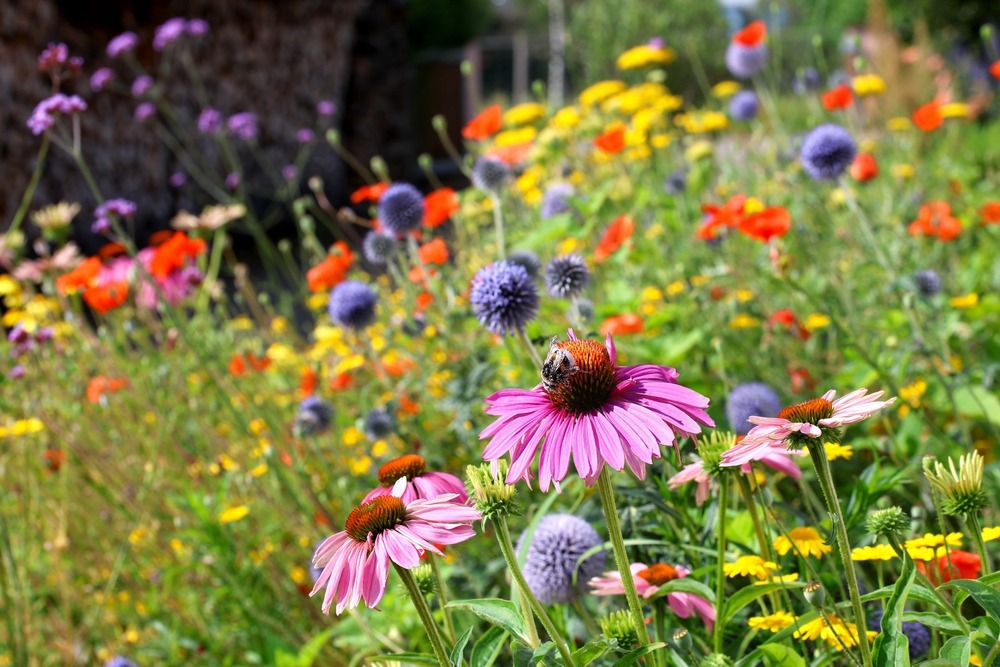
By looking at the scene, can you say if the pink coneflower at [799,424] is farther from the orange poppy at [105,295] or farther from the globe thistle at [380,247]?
the orange poppy at [105,295]

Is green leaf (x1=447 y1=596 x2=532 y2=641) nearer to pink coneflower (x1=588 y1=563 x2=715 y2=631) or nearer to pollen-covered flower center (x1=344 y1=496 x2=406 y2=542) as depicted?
pollen-covered flower center (x1=344 y1=496 x2=406 y2=542)

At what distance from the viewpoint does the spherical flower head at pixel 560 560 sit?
1303 mm

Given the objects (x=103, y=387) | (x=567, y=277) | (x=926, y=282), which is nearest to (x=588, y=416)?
(x=567, y=277)

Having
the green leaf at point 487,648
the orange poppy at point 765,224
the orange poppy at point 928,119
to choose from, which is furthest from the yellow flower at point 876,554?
the orange poppy at point 928,119

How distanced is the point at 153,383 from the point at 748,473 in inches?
78.9

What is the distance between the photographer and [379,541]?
82 cm

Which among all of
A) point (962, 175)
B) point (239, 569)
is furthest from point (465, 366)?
point (962, 175)

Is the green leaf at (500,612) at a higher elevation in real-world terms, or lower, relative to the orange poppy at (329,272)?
higher

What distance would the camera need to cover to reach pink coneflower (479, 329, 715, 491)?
79cm

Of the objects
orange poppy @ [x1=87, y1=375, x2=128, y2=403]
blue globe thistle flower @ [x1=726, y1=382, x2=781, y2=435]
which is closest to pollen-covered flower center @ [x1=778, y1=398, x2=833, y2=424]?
blue globe thistle flower @ [x1=726, y1=382, x2=781, y2=435]

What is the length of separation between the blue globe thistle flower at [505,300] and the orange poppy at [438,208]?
72 centimetres

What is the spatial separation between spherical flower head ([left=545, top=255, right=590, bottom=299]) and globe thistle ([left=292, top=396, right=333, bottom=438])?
0.71 meters

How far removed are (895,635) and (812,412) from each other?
0.73 feet

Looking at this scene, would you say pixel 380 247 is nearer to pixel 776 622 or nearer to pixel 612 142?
pixel 612 142
